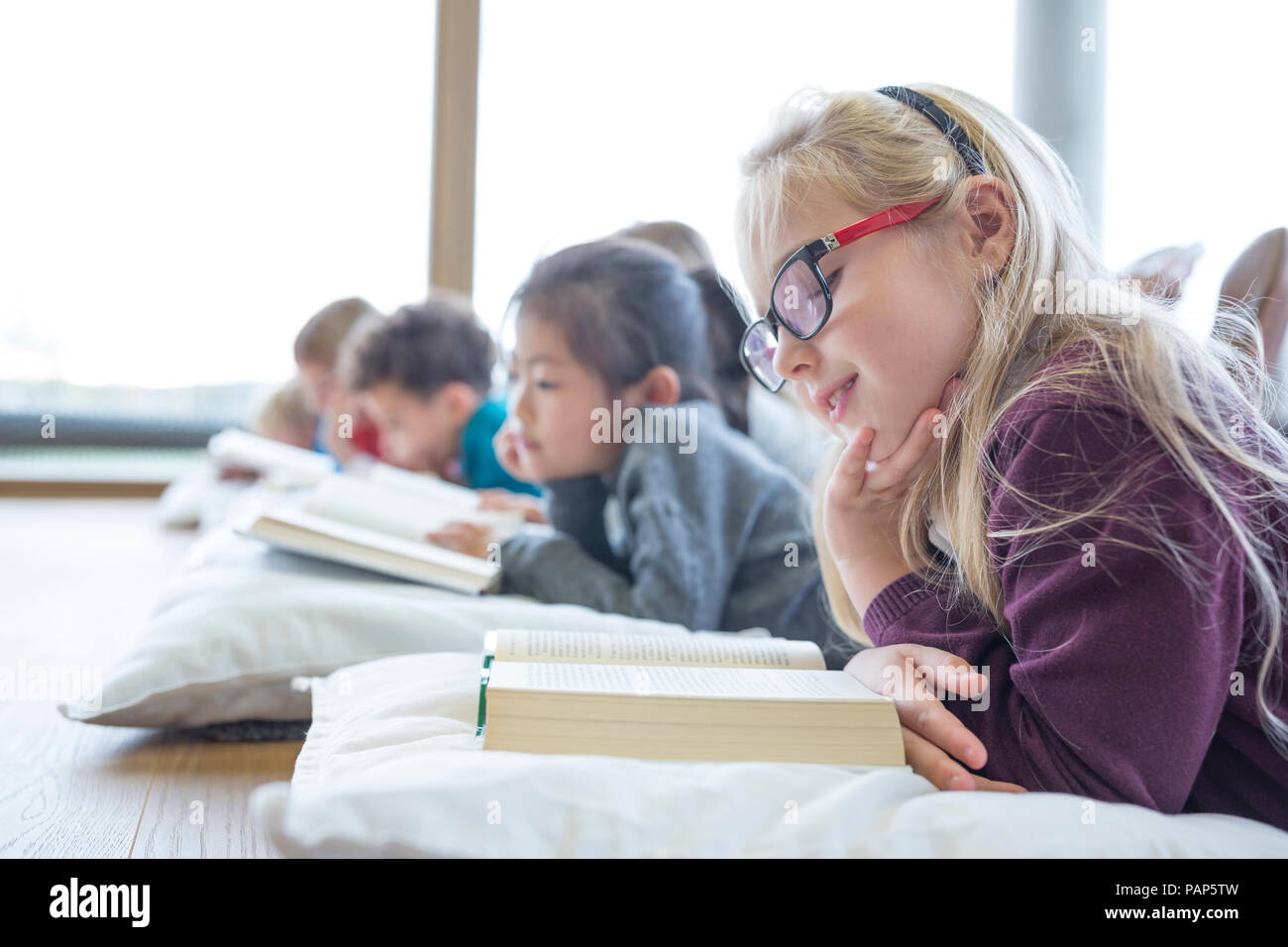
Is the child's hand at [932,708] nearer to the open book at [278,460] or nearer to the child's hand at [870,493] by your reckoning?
the child's hand at [870,493]

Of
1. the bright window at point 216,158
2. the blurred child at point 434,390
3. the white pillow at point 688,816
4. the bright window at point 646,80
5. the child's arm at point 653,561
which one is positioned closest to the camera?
the white pillow at point 688,816

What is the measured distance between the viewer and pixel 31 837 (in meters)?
0.80

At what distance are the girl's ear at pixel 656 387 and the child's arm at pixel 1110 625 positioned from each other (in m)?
0.83

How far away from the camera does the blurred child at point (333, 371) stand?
2.89 meters

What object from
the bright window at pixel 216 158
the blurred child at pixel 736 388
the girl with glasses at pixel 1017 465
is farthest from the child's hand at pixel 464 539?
the bright window at pixel 216 158

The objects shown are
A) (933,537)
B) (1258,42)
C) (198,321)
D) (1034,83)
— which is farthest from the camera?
(198,321)

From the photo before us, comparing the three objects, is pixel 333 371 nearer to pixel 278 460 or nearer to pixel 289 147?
pixel 278 460

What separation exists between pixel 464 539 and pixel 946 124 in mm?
943

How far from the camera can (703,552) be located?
4.39 feet

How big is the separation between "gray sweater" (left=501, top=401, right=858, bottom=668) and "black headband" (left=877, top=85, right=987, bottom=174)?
23.2 inches
